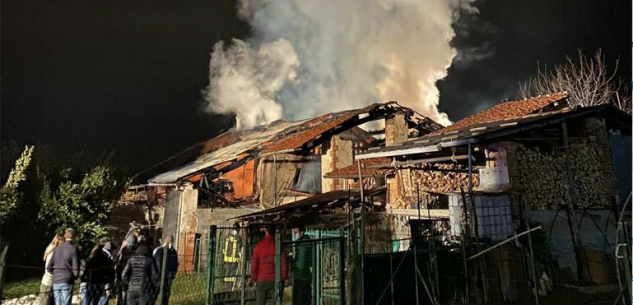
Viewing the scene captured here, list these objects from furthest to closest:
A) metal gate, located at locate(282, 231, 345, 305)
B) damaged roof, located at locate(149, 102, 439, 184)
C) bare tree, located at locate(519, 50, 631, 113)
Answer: bare tree, located at locate(519, 50, 631, 113) → damaged roof, located at locate(149, 102, 439, 184) → metal gate, located at locate(282, 231, 345, 305)

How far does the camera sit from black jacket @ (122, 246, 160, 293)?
21.7 ft

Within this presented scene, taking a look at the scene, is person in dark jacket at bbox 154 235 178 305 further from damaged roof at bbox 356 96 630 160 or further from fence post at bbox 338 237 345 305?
damaged roof at bbox 356 96 630 160

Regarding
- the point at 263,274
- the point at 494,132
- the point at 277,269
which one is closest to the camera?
the point at 277,269

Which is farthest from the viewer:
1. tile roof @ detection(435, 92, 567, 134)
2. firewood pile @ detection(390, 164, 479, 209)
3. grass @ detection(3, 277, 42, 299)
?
tile roof @ detection(435, 92, 567, 134)

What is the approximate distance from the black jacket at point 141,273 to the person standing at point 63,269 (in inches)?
35.6

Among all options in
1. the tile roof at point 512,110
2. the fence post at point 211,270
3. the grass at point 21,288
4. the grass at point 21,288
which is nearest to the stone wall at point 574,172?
the tile roof at point 512,110

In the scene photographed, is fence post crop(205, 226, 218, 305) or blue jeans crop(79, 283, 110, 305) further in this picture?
fence post crop(205, 226, 218, 305)

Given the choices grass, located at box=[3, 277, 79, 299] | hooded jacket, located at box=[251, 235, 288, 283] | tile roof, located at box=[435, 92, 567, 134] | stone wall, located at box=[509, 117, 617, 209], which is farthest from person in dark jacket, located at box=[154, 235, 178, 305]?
tile roof, located at box=[435, 92, 567, 134]

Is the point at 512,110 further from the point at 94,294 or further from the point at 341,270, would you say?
the point at 94,294

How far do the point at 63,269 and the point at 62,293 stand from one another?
15.6 inches

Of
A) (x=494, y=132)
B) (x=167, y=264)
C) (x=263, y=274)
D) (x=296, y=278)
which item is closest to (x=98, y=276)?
(x=167, y=264)

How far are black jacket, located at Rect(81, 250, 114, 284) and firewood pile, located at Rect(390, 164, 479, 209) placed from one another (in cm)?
801

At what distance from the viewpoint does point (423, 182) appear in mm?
12375

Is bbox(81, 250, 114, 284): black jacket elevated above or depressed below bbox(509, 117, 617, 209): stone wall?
below
